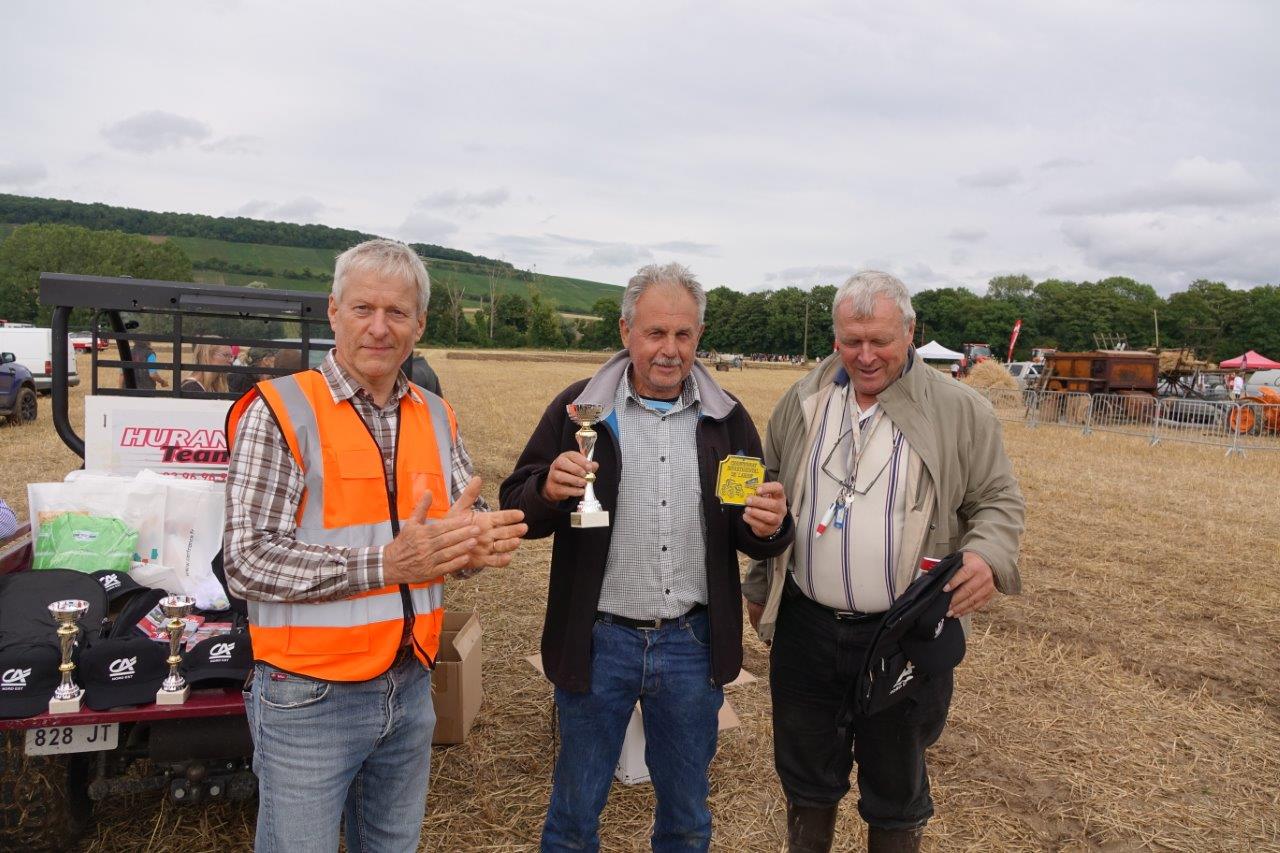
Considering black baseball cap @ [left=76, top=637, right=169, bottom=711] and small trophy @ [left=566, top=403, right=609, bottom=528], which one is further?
black baseball cap @ [left=76, top=637, right=169, bottom=711]

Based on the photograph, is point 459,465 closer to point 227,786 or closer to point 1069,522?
point 227,786

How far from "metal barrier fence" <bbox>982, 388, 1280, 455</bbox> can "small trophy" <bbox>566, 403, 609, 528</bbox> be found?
17.4 m

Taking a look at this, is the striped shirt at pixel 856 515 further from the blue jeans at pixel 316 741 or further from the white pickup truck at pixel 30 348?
the white pickup truck at pixel 30 348

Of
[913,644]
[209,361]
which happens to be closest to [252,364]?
[209,361]

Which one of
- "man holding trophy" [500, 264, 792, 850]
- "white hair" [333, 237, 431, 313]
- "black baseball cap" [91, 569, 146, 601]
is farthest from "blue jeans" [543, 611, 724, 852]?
"black baseball cap" [91, 569, 146, 601]

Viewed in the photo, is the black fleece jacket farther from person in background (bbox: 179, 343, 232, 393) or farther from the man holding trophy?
person in background (bbox: 179, 343, 232, 393)

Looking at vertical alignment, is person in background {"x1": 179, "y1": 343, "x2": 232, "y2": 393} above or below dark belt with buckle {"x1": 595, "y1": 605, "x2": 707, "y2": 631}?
above

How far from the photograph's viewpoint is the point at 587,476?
2.31 m

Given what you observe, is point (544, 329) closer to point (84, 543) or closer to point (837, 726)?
point (84, 543)

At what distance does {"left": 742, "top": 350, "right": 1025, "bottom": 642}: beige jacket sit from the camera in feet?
8.67

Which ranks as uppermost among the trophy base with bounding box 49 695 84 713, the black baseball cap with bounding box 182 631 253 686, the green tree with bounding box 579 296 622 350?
the green tree with bounding box 579 296 622 350

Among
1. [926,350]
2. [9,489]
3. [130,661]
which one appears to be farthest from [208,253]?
[130,661]

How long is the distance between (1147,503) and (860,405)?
32.8 ft

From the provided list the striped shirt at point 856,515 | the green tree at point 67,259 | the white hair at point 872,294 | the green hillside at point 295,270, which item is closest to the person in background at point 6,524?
the striped shirt at point 856,515
